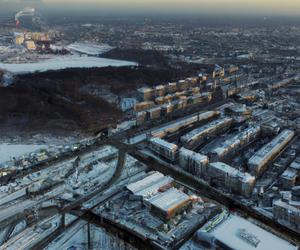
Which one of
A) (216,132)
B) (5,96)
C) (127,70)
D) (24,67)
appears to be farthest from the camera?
(24,67)

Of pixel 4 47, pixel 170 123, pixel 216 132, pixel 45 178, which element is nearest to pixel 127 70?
pixel 170 123

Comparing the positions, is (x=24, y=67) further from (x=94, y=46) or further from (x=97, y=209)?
(x=97, y=209)

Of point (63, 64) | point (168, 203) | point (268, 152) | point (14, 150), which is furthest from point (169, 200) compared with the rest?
point (63, 64)

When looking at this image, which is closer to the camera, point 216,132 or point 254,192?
point 254,192

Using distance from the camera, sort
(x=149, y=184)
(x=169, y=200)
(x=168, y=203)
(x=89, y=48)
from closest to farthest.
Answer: (x=168, y=203) < (x=169, y=200) < (x=149, y=184) < (x=89, y=48)

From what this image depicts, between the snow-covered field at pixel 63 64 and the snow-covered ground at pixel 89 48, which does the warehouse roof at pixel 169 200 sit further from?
the snow-covered ground at pixel 89 48

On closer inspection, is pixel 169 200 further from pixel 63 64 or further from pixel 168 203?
pixel 63 64
